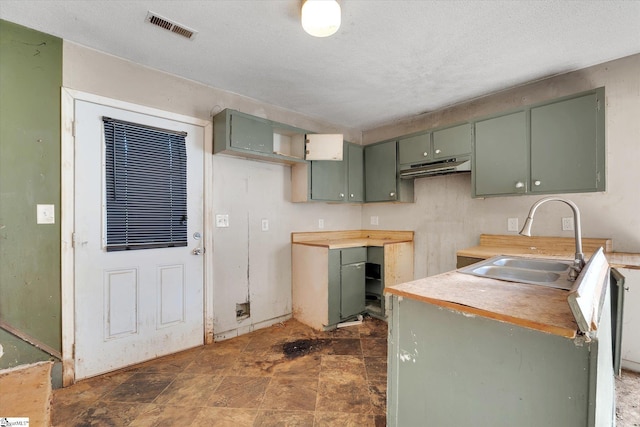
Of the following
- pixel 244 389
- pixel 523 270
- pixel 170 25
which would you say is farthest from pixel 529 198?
pixel 170 25

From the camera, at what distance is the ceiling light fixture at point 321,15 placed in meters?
1.54

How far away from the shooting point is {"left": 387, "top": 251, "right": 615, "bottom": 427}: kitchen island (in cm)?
84

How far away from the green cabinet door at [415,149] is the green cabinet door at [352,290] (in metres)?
1.36

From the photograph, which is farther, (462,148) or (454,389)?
(462,148)

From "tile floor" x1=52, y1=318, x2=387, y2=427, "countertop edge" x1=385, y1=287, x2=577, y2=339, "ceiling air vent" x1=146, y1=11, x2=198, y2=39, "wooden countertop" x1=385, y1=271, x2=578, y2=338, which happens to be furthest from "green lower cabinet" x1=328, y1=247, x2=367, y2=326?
"ceiling air vent" x1=146, y1=11, x2=198, y2=39

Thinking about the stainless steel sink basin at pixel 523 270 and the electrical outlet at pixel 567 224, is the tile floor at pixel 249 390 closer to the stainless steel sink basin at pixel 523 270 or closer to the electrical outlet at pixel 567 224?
the stainless steel sink basin at pixel 523 270

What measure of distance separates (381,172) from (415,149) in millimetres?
525

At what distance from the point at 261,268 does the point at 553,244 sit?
287 cm

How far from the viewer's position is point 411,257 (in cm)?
358

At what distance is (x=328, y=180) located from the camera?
3400 mm

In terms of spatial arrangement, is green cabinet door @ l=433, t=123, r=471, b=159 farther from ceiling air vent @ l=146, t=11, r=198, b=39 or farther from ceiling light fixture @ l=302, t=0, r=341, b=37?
ceiling air vent @ l=146, t=11, r=198, b=39

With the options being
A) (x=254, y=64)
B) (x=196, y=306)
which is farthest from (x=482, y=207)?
(x=196, y=306)

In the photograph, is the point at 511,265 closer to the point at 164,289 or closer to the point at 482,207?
the point at 482,207

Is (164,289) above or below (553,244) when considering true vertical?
below
